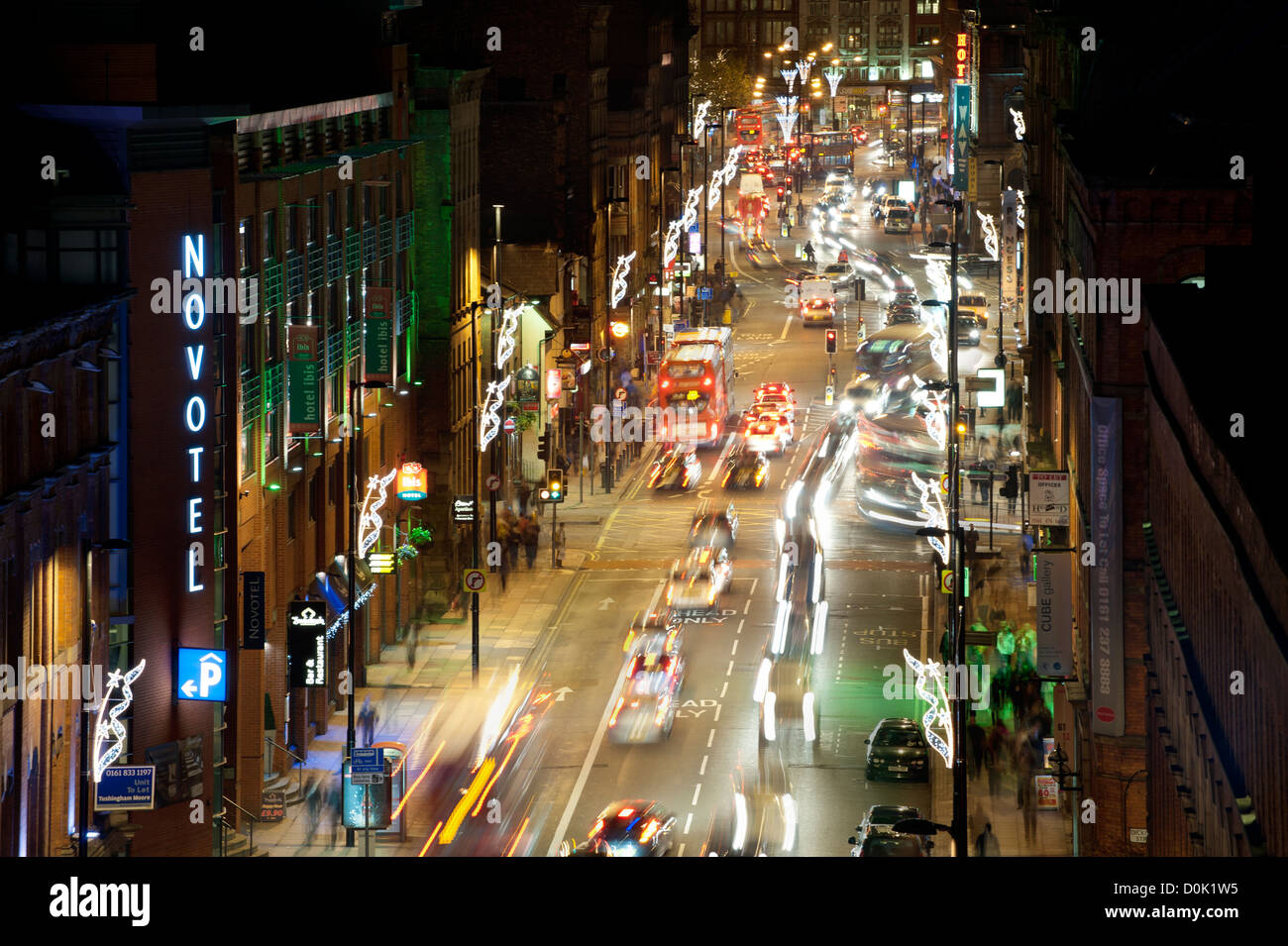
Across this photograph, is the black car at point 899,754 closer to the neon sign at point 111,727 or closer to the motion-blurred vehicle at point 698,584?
the motion-blurred vehicle at point 698,584

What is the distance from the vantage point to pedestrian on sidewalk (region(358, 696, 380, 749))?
2089 inches

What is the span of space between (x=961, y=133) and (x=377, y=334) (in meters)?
83.8

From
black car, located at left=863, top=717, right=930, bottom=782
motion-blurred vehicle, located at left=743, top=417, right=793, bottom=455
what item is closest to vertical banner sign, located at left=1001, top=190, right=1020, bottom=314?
motion-blurred vehicle, located at left=743, top=417, right=793, bottom=455

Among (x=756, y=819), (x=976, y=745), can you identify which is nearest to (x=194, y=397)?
(x=756, y=819)

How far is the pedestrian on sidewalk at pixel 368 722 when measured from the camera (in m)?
53.1

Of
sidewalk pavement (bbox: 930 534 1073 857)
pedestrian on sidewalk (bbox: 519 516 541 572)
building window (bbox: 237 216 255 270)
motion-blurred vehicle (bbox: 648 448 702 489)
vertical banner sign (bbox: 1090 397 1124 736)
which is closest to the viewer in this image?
vertical banner sign (bbox: 1090 397 1124 736)

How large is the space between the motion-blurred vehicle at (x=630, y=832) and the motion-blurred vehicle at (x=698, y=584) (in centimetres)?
2479

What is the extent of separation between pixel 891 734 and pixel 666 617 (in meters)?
16.0

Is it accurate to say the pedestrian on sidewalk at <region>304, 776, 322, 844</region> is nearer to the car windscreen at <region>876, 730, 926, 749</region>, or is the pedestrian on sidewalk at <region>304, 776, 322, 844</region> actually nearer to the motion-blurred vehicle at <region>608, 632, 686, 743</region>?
the motion-blurred vehicle at <region>608, 632, 686, 743</region>

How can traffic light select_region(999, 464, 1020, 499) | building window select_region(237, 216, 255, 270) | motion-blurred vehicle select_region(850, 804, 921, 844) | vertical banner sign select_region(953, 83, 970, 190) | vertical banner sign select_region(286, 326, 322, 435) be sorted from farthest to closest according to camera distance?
vertical banner sign select_region(953, 83, 970, 190) → traffic light select_region(999, 464, 1020, 499) → vertical banner sign select_region(286, 326, 322, 435) → building window select_region(237, 216, 255, 270) → motion-blurred vehicle select_region(850, 804, 921, 844)

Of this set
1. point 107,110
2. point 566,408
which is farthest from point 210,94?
point 566,408

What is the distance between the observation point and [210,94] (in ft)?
148

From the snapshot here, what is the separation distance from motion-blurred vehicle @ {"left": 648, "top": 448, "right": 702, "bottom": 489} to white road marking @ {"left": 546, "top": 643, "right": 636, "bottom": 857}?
28.5 metres

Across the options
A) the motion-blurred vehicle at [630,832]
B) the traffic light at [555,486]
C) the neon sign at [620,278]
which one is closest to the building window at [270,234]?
the motion-blurred vehicle at [630,832]
